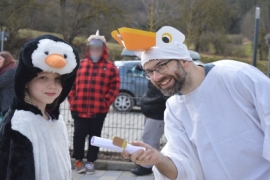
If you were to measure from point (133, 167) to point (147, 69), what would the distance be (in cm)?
378

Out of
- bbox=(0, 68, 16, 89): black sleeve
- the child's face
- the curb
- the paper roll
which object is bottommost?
the curb

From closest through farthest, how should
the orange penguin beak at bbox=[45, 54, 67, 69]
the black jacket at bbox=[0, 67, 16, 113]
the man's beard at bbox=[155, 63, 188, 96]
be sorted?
the orange penguin beak at bbox=[45, 54, 67, 69] < the man's beard at bbox=[155, 63, 188, 96] < the black jacket at bbox=[0, 67, 16, 113]

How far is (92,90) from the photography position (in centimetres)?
556

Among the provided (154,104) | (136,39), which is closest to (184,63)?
(136,39)

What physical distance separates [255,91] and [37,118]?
1.21 m

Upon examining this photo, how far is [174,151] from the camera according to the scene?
8.42ft

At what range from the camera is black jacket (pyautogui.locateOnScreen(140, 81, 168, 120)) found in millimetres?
5434

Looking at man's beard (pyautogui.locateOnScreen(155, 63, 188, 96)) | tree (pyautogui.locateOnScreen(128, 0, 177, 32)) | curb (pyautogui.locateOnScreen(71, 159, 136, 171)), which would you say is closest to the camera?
man's beard (pyautogui.locateOnScreen(155, 63, 188, 96))

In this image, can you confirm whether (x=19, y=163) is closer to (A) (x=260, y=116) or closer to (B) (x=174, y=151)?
(B) (x=174, y=151)

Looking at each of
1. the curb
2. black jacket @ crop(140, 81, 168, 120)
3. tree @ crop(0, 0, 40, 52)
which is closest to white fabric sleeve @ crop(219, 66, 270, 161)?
black jacket @ crop(140, 81, 168, 120)

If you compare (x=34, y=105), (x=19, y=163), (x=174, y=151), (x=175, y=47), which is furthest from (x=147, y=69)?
(x=19, y=163)

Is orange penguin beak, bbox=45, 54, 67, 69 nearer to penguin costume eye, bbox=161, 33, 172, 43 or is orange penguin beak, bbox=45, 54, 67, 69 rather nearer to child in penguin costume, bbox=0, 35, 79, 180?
child in penguin costume, bbox=0, 35, 79, 180

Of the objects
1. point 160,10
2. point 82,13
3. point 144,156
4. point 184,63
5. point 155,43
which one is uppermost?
point 82,13

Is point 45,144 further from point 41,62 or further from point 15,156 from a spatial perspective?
point 41,62
